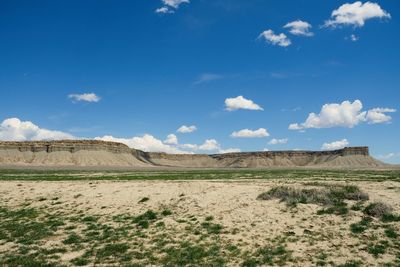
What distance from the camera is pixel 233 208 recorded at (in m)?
23.8

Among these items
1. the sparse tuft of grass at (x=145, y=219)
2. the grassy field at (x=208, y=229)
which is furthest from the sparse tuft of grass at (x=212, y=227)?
the sparse tuft of grass at (x=145, y=219)

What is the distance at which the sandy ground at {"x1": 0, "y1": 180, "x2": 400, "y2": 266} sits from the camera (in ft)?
56.5

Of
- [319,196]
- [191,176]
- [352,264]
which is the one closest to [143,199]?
[319,196]

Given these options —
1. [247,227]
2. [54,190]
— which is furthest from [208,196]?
[54,190]

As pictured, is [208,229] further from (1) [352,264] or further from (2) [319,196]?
(2) [319,196]

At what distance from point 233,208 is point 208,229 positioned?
3.83m

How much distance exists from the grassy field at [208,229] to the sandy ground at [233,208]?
6 cm

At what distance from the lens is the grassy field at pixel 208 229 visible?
16.2 m

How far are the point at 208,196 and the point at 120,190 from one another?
9361 mm

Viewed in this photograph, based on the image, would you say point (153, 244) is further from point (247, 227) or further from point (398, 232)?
point (398, 232)

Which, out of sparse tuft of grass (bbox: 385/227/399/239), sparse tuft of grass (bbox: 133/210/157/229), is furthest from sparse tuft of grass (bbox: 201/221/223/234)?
sparse tuft of grass (bbox: 385/227/399/239)

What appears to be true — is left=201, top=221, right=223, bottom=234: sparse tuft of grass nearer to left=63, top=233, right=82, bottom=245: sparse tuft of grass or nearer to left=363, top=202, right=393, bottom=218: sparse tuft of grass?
left=63, top=233, right=82, bottom=245: sparse tuft of grass

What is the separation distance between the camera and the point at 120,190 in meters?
32.6

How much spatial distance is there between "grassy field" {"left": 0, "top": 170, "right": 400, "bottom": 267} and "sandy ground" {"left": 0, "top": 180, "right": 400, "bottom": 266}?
0.06m
